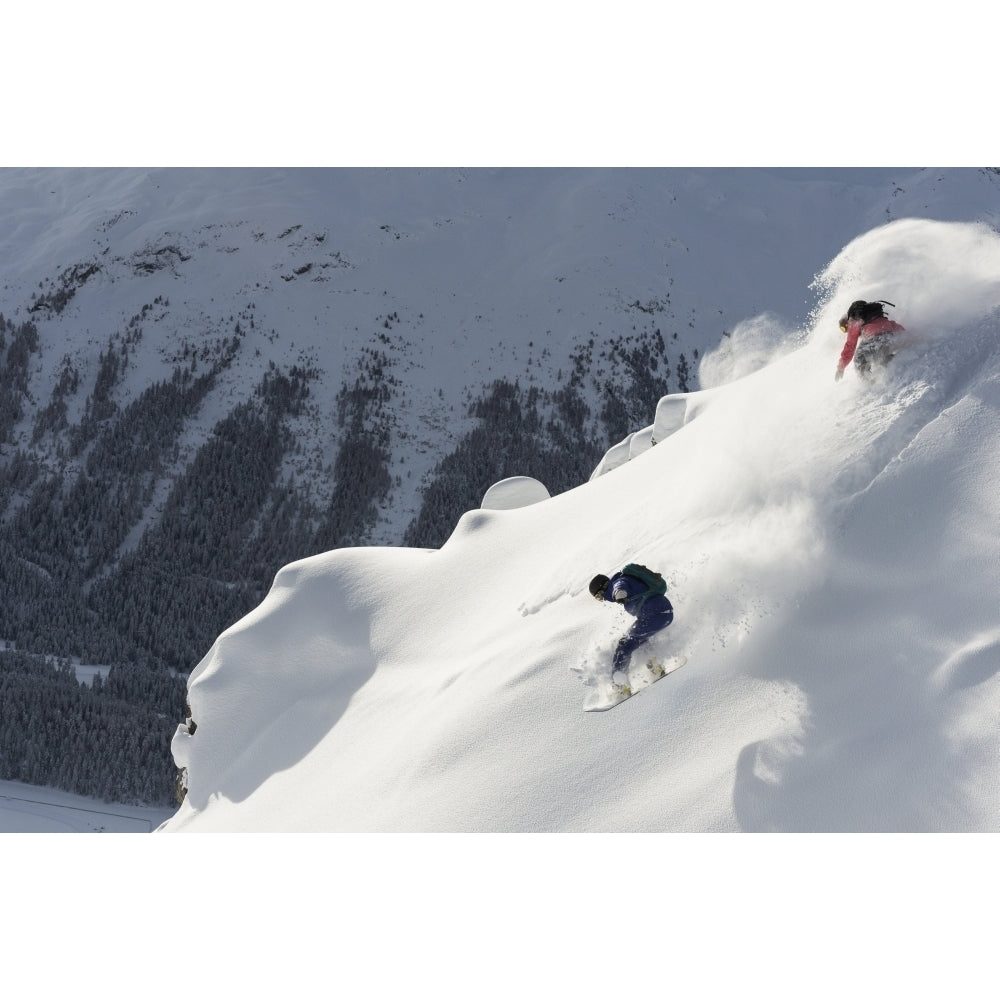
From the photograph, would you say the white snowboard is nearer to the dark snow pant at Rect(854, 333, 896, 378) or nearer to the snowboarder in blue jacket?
the snowboarder in blue jacket

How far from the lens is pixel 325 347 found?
308 ft

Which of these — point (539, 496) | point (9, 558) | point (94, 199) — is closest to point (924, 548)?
point (539, 496)

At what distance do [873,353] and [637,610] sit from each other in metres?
4.45

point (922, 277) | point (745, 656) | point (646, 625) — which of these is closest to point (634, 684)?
point (646, 625)

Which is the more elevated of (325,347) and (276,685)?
(276,685)

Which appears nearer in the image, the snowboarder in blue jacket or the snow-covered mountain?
the snowboarder in blue jacket

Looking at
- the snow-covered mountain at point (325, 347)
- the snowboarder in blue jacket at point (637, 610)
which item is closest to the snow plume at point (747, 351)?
the snow-covered mountain at point (325, 347)

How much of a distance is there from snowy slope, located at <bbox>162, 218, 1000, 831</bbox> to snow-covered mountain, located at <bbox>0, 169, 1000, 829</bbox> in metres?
4.89

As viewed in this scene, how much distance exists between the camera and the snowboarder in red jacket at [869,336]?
398 inches

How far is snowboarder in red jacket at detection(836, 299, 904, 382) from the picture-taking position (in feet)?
33.2

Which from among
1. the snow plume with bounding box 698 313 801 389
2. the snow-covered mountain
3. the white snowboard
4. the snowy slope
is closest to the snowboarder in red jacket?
the snowy slope

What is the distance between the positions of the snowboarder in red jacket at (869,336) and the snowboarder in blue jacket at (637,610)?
4.04 meters

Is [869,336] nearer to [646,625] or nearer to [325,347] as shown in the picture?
[646,625]

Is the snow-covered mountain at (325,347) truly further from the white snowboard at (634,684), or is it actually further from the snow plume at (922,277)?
the white snowboard at (634,684)
